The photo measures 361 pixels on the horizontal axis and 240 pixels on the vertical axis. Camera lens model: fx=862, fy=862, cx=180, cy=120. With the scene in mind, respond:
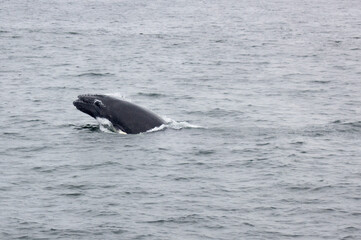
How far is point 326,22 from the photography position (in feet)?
253

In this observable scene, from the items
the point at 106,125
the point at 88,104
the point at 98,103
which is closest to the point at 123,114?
the point at 98,103

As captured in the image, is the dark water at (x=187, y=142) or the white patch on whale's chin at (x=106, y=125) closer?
the dark water at (x=187, y=142)

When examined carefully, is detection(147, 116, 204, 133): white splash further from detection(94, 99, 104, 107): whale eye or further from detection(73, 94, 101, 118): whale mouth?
detection(73, 94, 101, 118): whale mouth

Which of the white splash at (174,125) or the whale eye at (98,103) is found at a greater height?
the whale eye at (98,103)

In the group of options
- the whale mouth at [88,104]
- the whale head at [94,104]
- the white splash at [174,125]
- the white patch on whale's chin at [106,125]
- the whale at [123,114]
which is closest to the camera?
the whale at [123,114]

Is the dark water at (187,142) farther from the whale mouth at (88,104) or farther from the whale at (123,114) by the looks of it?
the whale mouth at (88,104)

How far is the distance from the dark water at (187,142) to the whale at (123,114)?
331 millimetres

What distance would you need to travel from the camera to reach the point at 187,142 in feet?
97.1

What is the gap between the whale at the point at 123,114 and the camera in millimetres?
29438

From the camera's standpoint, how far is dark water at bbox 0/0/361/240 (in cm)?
2205

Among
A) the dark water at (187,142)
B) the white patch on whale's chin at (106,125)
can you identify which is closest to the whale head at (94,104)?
the white patch on whale's chin at (106,125)

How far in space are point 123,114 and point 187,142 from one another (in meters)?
2.39

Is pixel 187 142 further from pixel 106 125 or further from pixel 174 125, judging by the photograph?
pixel 106 125

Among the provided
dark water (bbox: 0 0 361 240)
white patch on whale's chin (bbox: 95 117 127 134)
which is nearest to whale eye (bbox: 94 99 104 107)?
white patch on whale's chin (bbox: 95 117 127 134)
